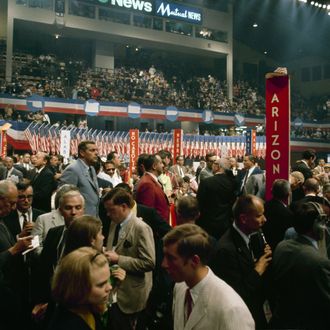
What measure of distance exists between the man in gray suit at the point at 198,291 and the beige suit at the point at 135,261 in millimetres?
866

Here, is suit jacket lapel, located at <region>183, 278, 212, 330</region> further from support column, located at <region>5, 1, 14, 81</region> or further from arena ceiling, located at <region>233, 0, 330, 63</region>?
arena ceiling, located at <region>233, 0, 330, 63</region>

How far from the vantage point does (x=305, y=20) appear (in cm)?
2806

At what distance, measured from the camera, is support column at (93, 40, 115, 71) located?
83.1 ft

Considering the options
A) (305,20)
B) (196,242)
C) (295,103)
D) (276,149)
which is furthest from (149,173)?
(295,103)

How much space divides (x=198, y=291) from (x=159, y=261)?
84.3 inches

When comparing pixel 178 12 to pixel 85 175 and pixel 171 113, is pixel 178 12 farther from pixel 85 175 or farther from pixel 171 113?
pixel 85 175

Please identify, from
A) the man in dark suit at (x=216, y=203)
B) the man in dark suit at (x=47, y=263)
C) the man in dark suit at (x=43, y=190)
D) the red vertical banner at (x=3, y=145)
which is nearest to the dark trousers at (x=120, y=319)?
the man in dark suit at (x=47, y=263)

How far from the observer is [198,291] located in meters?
1.83

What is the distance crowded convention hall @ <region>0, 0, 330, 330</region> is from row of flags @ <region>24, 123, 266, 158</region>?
0.08 meters

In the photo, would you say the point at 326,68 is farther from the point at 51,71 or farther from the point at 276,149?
the point at 276,149

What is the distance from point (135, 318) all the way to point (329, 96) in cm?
3184

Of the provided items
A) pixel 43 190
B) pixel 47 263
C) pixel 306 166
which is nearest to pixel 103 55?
pixel 306 166

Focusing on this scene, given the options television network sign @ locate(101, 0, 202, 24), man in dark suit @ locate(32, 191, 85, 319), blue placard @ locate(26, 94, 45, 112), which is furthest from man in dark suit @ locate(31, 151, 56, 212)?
television network sign @ locate(101, 0, 202, 24)

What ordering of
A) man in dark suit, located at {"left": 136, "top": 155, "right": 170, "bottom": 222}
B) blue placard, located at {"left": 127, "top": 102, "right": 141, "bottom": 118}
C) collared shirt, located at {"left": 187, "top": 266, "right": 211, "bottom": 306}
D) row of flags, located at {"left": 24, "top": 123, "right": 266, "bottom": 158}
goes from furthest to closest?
blue placard, located at {"left": 127, "top": 102, "right": 141, "bottom": 118}, row of flags, located at {"left": 24, "top": 123, "right": 266, "bottom": 158}, man in dark suit, located at {"left": 136, "top": 155, "right": 170, "bottom": 222}, collared shirt, located at {"left": 187, "top": 266, "right": 211, "bottom": 306}
